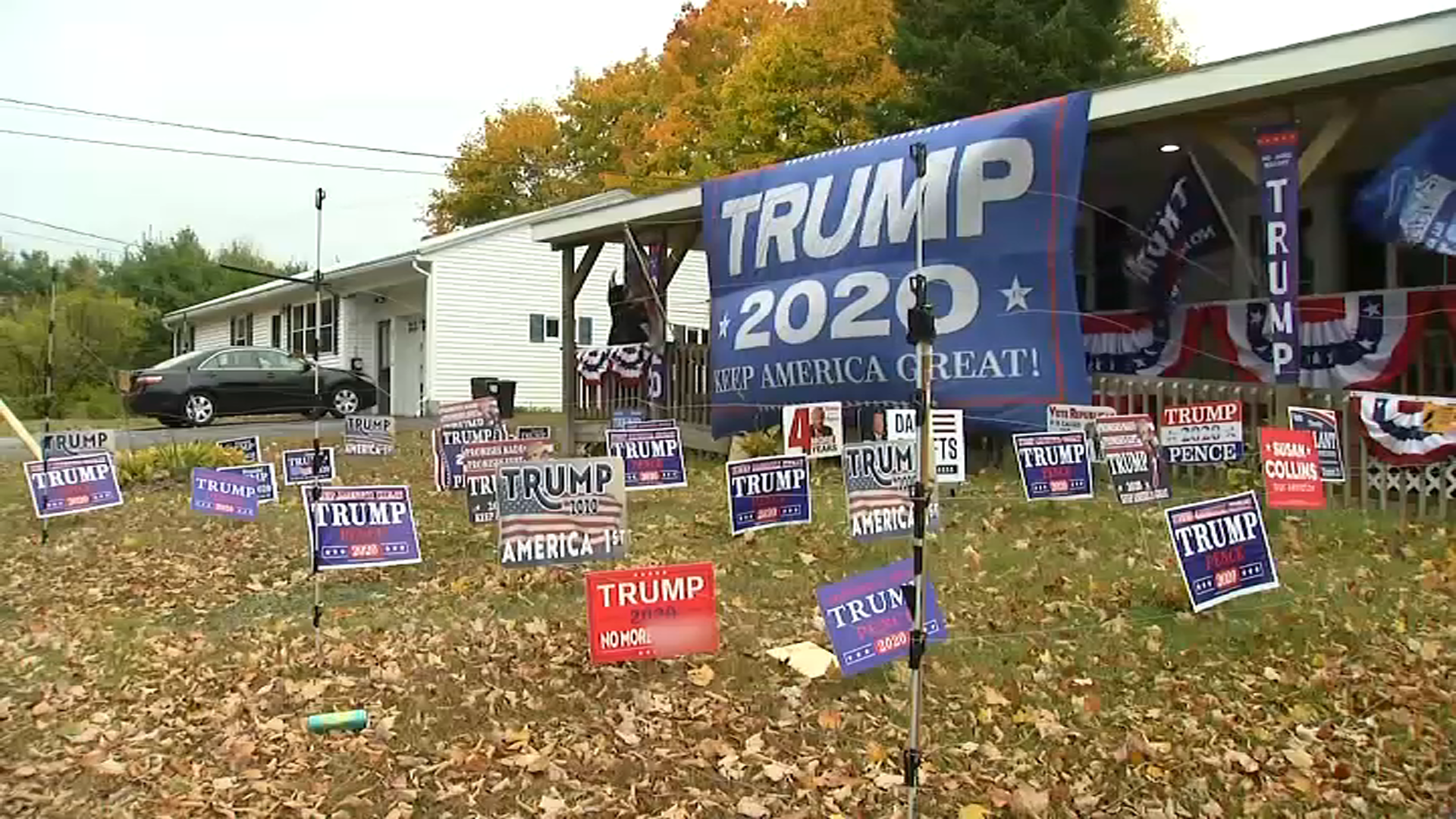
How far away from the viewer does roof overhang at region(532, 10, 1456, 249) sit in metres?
7.59

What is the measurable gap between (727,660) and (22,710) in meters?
3.03

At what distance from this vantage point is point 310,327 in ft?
90.5

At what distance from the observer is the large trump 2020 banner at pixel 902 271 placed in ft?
28.9

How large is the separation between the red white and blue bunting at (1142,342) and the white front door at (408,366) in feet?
49.5

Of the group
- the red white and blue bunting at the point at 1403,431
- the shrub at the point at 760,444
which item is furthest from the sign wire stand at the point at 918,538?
the shrub at the point at 760,444

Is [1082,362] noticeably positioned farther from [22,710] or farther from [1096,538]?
[22,710]

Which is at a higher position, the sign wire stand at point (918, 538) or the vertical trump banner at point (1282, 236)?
the vertical trump banner at point (1282, 236)

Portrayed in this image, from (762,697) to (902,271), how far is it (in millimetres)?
5898

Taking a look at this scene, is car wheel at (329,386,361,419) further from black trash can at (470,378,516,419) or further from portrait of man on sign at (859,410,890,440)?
portrait of man on sign at (859,410,890,440)

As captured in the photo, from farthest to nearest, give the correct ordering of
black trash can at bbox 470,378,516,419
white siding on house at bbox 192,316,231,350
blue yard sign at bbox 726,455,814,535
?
white siding on house at bbox 192,316,231,350 → black trash can at bbox 470,378,516,419 → blue yard sign at bbox 726,455,814,535

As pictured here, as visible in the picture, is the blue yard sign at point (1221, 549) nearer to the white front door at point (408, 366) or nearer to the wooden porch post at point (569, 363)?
the wooden porch post at point (569, 363)

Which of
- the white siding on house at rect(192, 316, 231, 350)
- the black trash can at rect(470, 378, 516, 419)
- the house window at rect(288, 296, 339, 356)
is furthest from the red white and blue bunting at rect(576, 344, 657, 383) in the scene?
the white siding on house at rect(192, 316, 231, 350)

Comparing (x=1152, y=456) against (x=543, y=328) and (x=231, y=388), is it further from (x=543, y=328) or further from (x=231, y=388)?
(x=543, y=328)

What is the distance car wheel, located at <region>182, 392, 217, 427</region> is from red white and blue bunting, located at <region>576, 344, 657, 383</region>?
8.99 metres
